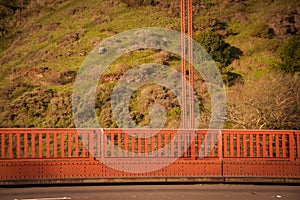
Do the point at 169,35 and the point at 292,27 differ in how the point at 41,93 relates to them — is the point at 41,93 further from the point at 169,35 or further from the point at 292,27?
the point at 292,27

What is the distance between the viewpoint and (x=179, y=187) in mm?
10258

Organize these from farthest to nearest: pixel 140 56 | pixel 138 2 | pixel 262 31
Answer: pixel 138 2
pixel 262 31
pixel 140 56

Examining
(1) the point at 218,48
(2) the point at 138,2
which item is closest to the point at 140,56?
(1) the point at 218,48

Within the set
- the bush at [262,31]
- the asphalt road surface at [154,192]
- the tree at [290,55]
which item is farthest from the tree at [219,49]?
the asphalt road surface at [154,192]

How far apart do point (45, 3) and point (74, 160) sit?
46.6 metres

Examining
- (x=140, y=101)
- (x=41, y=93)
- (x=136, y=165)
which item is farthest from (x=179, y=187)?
(x=41, y=93)

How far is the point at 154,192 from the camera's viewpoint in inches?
372

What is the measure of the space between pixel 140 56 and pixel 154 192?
32351 millimetres

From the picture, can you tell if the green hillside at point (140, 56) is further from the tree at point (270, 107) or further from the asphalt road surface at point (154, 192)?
the asphalt road surface at point (154, 192)

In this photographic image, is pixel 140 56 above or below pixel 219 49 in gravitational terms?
below

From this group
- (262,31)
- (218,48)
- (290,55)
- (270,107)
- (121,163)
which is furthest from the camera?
(262,31)

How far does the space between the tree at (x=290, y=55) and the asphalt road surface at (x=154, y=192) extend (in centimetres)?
2650

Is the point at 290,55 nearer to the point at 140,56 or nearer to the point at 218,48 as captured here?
the point at 218,48

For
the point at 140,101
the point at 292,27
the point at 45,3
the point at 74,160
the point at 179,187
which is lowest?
the point at 179,187
